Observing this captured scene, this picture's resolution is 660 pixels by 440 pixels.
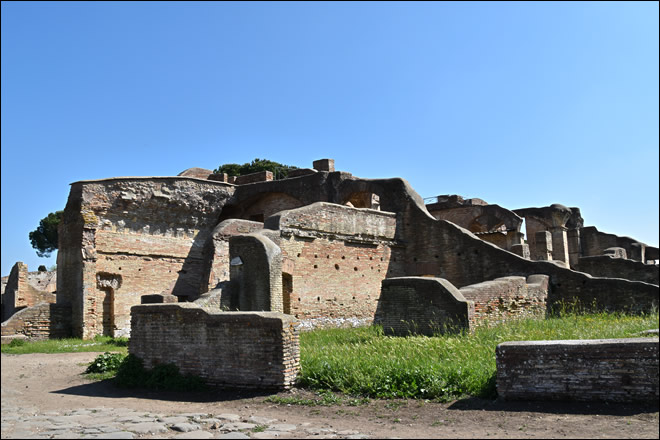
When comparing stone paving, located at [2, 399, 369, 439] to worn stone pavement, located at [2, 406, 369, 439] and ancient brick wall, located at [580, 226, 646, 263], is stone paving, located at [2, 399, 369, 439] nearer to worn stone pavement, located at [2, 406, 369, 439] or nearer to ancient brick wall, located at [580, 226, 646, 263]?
worn stone pavement, located at [2, 406, 369, 439]

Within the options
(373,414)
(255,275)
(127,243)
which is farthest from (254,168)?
(373,414)

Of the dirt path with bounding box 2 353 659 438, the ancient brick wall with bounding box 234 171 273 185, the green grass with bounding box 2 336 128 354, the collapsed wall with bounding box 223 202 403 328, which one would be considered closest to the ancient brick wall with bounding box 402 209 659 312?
the collapsed wall with bounding box 223 202 403 328

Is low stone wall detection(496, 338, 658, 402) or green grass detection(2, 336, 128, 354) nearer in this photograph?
low stone wall detection(496, 338, 658, 402)

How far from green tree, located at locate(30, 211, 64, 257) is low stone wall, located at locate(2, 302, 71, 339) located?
32.3 m

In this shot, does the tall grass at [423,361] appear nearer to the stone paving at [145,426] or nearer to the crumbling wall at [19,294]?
the stone paving at [145,426]

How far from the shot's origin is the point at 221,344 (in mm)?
9836

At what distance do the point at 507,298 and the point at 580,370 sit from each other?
772 centimetres

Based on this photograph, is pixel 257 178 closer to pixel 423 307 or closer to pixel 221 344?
pixel 423 307

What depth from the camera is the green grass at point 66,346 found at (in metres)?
15.4

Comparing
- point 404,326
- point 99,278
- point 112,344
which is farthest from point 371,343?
point 99,278

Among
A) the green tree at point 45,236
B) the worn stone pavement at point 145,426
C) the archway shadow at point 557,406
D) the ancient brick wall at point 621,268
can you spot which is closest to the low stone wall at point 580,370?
the archway shadow at point 557,406

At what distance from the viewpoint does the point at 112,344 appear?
16.8m

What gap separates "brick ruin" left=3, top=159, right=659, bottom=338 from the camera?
1392cm

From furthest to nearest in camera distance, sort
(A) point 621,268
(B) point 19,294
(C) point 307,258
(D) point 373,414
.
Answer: (B) point 19,294, (A) point 621,268, (C) point 307,258, (D) point 373,414
